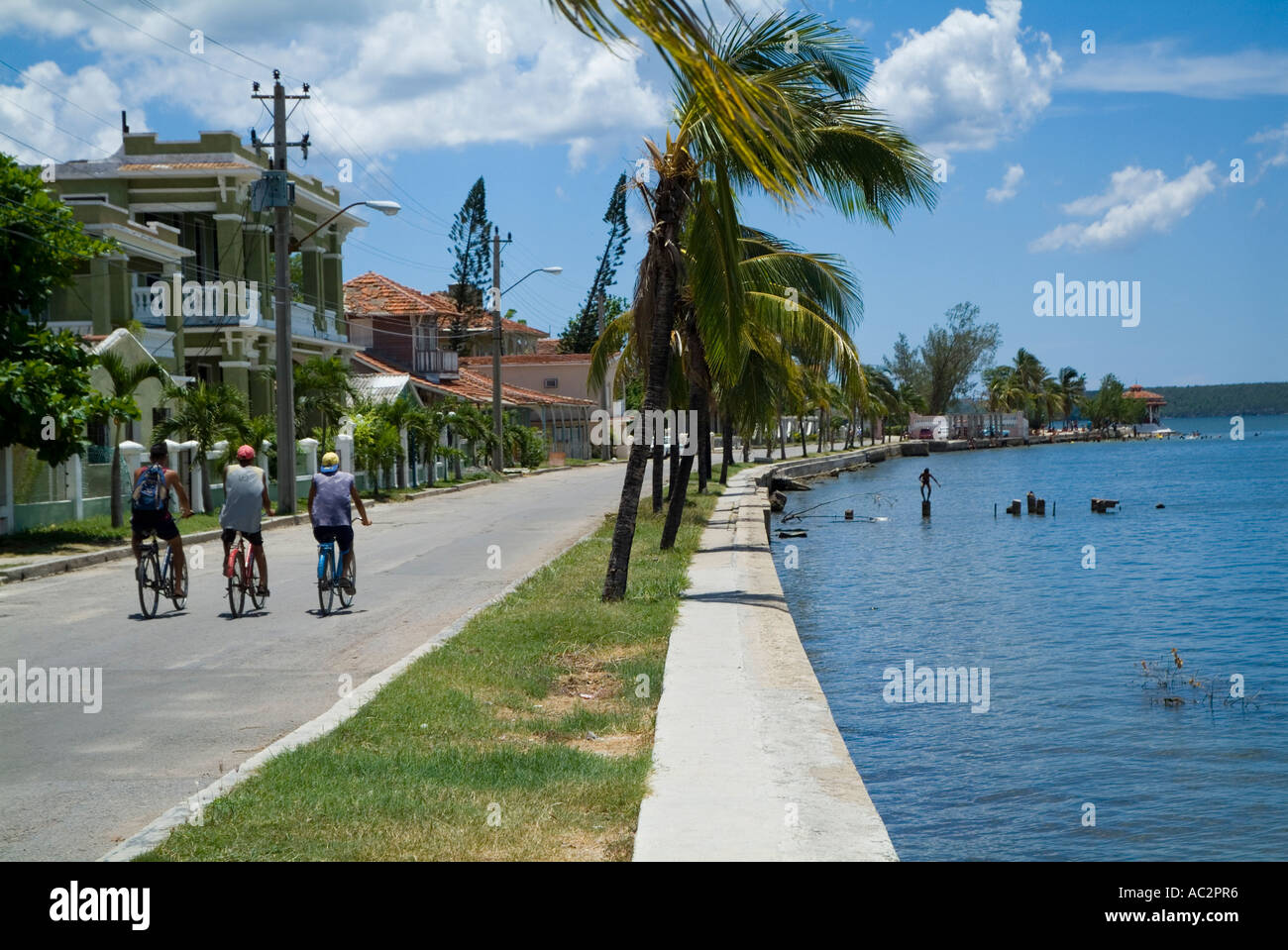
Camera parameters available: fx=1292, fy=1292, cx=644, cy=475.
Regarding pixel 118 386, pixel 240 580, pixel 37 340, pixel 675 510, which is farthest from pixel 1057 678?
pixel 118 386

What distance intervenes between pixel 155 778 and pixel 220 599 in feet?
29.1

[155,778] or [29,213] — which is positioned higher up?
[29,213]

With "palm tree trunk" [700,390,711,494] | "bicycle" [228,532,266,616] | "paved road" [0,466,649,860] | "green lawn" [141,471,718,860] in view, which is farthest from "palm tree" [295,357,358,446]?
"green lawn" [141,471,718,860]

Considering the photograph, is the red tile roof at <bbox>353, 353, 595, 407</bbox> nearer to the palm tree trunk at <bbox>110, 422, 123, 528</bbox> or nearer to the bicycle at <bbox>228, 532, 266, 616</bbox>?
the palm tree trunk at <bbox>110, 422, 123, 528</bbox>

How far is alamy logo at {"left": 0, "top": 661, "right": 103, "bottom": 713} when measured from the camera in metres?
10.2

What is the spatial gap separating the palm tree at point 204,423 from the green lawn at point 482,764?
56.4ft

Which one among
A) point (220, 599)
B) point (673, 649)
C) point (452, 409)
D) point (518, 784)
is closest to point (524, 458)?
point (452, 409)

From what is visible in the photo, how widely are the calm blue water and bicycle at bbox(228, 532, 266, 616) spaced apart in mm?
6871

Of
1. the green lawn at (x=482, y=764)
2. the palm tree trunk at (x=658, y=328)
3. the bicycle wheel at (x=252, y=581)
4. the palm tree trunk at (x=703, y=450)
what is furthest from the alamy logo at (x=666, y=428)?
the bicycle wheel at (x=252, y=581)

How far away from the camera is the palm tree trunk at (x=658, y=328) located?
15000 millimetres

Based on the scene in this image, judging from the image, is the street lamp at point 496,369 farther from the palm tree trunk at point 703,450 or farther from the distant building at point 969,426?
the distant building at point 969,426

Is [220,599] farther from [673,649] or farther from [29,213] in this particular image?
[29,213]

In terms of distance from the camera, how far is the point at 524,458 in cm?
6034
